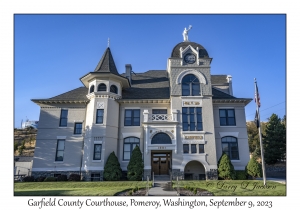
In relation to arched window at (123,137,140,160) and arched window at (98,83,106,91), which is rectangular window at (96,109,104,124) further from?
arched window at (123,137,140,160)

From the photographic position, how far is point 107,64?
2370cm

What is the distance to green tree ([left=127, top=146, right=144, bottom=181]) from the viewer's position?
63.6ft

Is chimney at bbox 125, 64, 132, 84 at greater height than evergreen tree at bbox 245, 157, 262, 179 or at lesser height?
greater

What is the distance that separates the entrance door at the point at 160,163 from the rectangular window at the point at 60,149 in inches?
377

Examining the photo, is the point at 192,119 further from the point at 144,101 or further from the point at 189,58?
the point at 189,58

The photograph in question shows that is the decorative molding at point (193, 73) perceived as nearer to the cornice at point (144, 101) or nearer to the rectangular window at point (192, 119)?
the cornice at point (144, 101)

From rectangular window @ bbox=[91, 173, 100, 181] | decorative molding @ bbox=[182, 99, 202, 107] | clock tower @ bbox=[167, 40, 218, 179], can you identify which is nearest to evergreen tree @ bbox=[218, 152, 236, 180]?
clock tower @ bbox=[167, 40, 218, 179]

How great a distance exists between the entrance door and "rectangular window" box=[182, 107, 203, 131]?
147 inches

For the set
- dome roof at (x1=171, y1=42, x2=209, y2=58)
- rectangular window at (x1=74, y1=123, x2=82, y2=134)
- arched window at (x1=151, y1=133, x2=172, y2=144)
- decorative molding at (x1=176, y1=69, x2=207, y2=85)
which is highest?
dome roof at (x1=171, y1=42, x2=209, y2=58)

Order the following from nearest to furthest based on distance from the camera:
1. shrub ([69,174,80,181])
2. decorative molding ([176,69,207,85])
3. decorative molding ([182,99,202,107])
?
1. shrub ([69,174,80,181])
2. decorative molding ([182,99,202,107])
3. decorative molding ([176,69,207,85])

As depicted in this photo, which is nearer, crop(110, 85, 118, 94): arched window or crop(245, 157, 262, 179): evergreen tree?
crop(245, 157, 262, 179): evergreen tree

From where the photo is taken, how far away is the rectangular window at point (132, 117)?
901 inches

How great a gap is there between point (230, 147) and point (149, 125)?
29.2 ft
